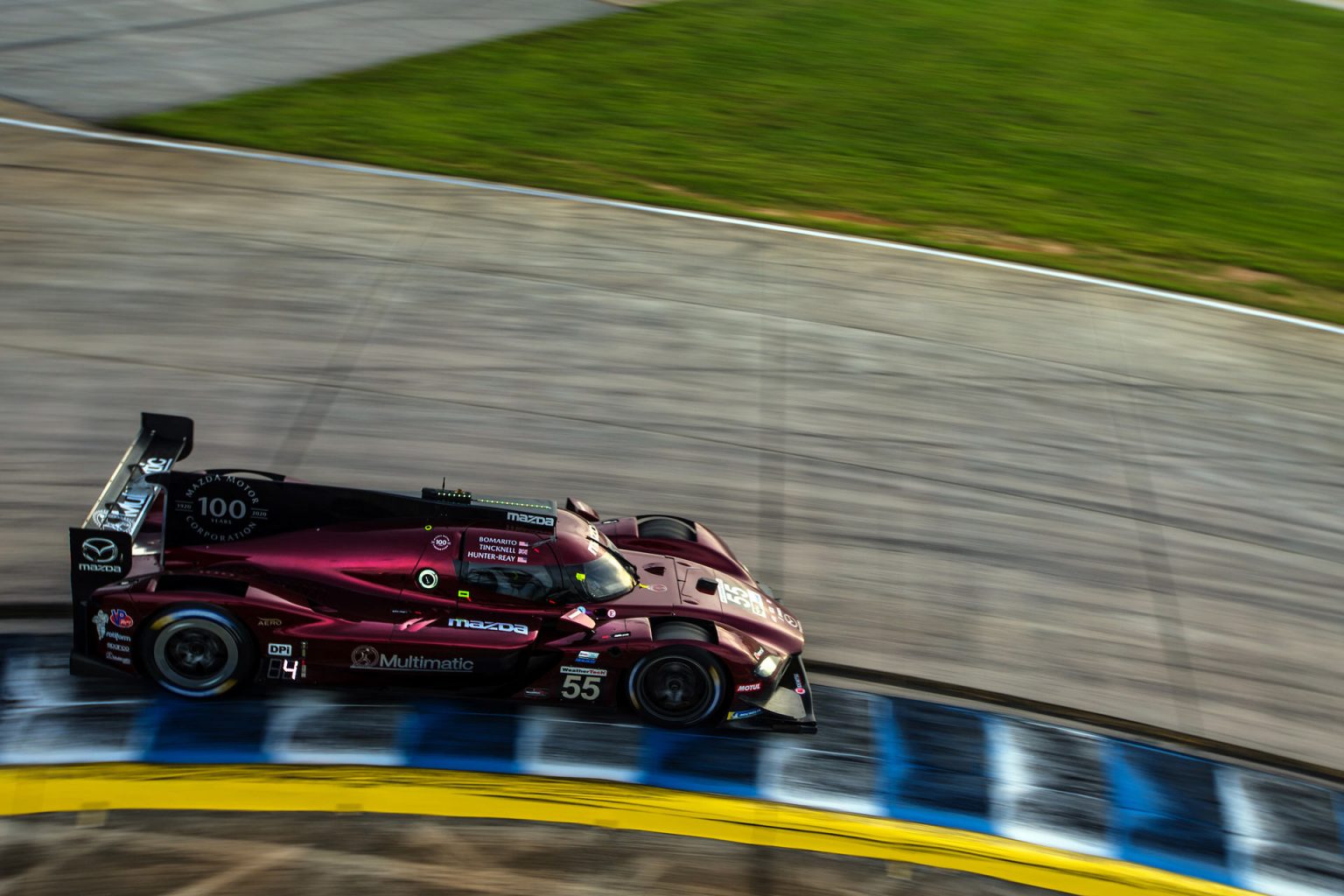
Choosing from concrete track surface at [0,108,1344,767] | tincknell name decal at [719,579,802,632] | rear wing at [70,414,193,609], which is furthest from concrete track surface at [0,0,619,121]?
tincknell name decal at [719,579,802,632]

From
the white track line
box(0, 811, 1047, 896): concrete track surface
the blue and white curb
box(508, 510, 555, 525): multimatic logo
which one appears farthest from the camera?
the white track line

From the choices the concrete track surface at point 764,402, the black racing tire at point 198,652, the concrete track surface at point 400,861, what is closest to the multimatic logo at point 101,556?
the black racing tire at point 198,652

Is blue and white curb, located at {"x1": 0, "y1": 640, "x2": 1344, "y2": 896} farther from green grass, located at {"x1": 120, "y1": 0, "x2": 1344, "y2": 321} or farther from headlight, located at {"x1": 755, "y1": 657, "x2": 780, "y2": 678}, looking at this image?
green grass, located at {"x1": 120, "y1": 0, "x2": 1344, "y2": 321}

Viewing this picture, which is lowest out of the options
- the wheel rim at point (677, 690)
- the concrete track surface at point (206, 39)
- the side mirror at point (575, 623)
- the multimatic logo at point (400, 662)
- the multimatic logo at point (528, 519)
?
the wheel rim at point (677, 690)

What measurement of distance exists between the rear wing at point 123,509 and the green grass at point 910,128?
8.38 metres

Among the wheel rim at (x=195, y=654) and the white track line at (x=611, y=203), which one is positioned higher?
the white track line at (x=611, y=203)

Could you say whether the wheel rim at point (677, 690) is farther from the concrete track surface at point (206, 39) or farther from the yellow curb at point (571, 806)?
the concrete track surface at point (206, 39)

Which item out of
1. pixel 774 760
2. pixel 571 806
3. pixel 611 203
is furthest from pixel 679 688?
pixel 611 203

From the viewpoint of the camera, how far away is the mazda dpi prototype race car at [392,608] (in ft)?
24.6

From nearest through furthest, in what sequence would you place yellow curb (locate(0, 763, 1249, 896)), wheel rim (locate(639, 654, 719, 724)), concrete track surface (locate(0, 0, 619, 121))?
yellow curb (locate(0, 763, 1249, 896)), wheel rim (locate(639, 654, 719, 724)), concrete track surface (locate(0, 0, 619, 121))

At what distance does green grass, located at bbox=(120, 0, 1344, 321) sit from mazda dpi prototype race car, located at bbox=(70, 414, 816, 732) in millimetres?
9232

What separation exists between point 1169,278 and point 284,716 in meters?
13.0

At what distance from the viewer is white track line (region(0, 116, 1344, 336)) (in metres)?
15.8

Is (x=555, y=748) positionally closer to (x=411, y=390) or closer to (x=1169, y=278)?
(x=411, y=390)
